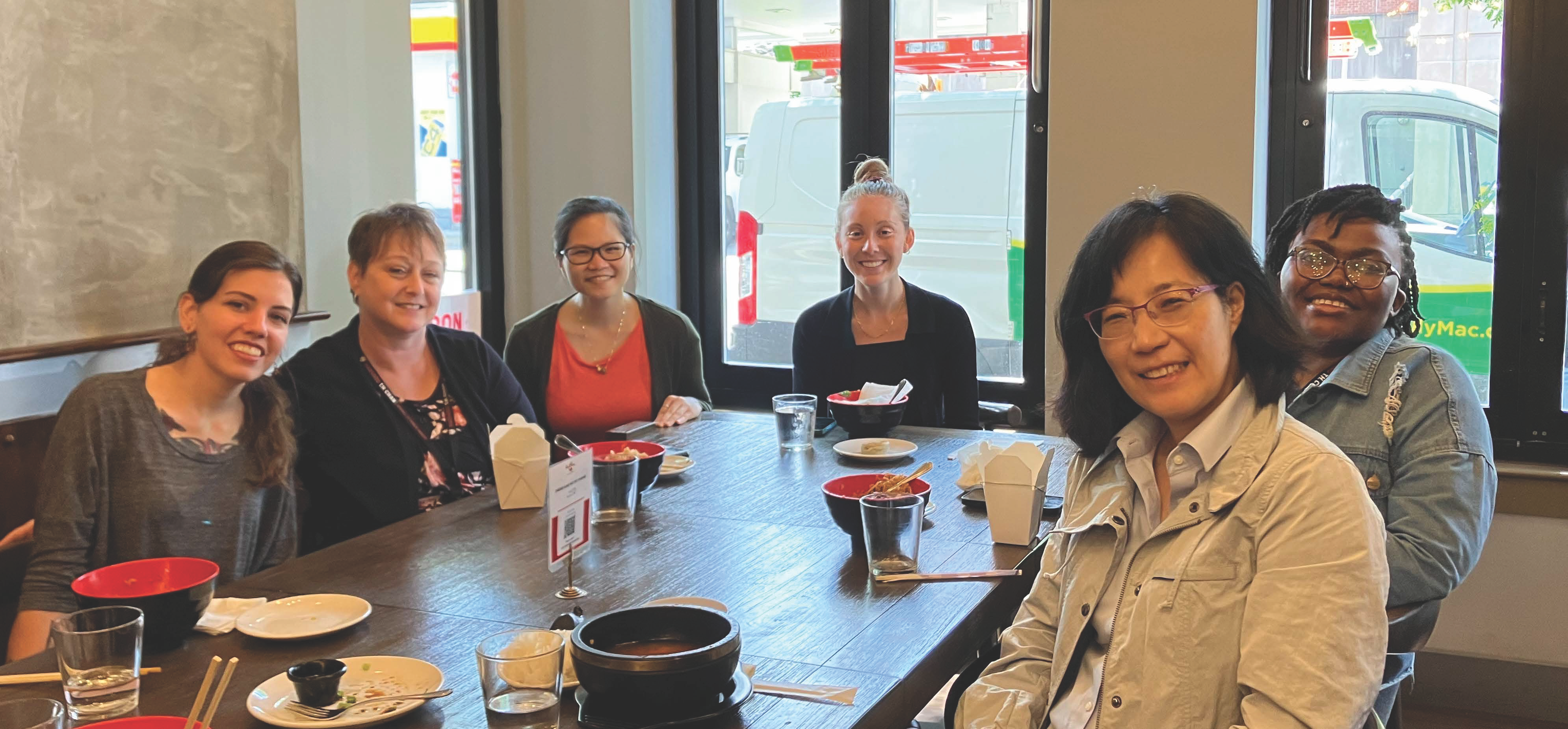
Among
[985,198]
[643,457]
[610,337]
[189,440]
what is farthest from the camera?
[985,198]

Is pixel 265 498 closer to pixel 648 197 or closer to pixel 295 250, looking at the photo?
pixel 295 250

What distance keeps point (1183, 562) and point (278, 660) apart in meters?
1.08

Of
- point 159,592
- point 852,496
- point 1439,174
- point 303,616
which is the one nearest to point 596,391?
point 852,496

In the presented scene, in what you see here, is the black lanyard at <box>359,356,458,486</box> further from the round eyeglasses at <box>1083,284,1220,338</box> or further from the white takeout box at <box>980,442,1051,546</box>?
the round eyeglasses at <box>1083,284,1220,338</box>

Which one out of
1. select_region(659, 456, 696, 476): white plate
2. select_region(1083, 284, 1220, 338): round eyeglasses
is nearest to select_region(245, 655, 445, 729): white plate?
select_region(1083, 284, 1220, 338): round eyeglasses

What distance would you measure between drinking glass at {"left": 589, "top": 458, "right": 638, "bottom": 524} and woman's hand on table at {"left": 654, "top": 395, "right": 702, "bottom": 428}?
915 millimetres

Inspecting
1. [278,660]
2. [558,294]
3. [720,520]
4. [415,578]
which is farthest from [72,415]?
[558,294]

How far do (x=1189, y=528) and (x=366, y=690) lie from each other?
956 mm

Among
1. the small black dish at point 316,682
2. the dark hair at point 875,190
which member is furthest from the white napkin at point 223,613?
the dark hair at point 875,190

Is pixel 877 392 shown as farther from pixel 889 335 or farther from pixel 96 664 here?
pixel 96 664

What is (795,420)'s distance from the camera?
109 inches

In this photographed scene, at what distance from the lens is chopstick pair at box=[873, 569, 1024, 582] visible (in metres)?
1.83

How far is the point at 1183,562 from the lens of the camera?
1401mm

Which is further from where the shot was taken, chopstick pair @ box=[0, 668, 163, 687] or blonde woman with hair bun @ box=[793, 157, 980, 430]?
Answer: blonde woman with hair bun @ box=[793, 157, 980, 430]
